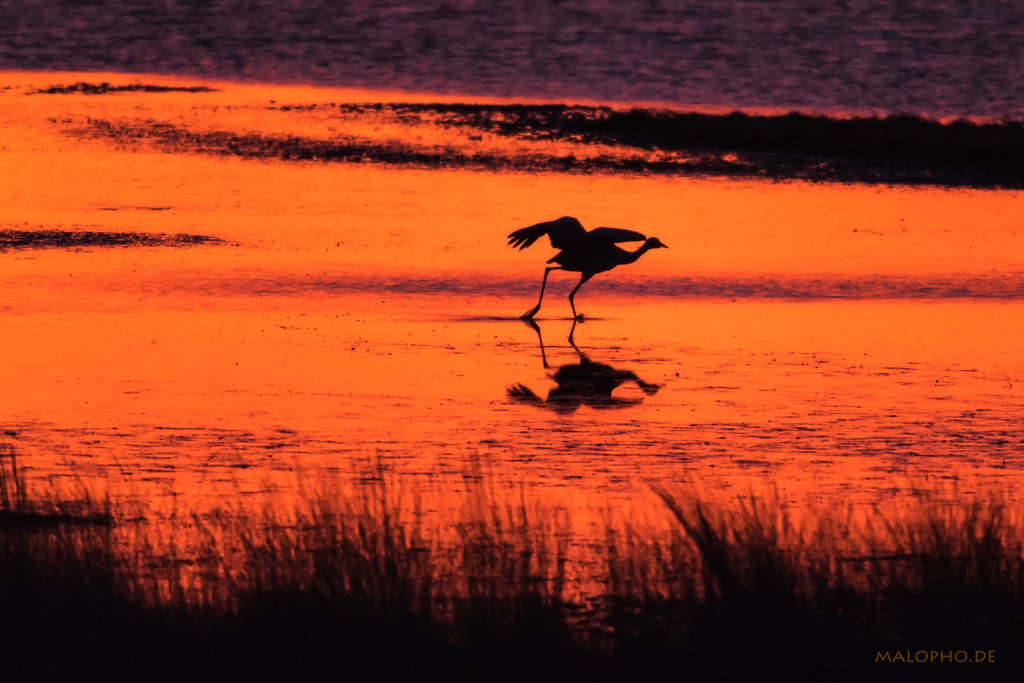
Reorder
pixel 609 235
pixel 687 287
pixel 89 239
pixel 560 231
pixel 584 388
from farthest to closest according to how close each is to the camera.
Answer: pixel 89 239, pixel 687 287, pixel 609 235, pixel 560 231, pixel 584 388

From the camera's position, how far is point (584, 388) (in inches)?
484

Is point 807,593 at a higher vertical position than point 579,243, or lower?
lower

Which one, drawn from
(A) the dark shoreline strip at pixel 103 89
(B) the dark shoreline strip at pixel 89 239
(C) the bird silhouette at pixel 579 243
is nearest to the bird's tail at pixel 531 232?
(C) the bird silhouette at pixel 579 243

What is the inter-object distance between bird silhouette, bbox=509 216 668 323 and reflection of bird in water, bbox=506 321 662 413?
2.10m

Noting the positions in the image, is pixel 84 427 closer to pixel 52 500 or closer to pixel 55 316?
pixel 52 500

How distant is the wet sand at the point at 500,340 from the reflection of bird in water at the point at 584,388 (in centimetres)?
4

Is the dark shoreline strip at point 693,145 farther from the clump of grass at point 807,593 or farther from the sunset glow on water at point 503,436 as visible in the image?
the clump of grass at point 807,593

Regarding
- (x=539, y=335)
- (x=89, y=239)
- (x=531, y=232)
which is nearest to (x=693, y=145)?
(x=89, y=239)

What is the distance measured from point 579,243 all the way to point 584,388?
11.3 feet

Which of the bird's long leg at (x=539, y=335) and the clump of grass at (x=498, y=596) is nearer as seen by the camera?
the clump of grass at (x=498, y=596)

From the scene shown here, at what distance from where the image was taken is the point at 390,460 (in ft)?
32.2

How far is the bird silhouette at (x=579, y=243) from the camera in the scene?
1530 centimetres

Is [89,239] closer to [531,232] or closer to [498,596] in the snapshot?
[531,232]

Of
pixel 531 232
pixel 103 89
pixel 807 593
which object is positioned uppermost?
pixel 103 89
